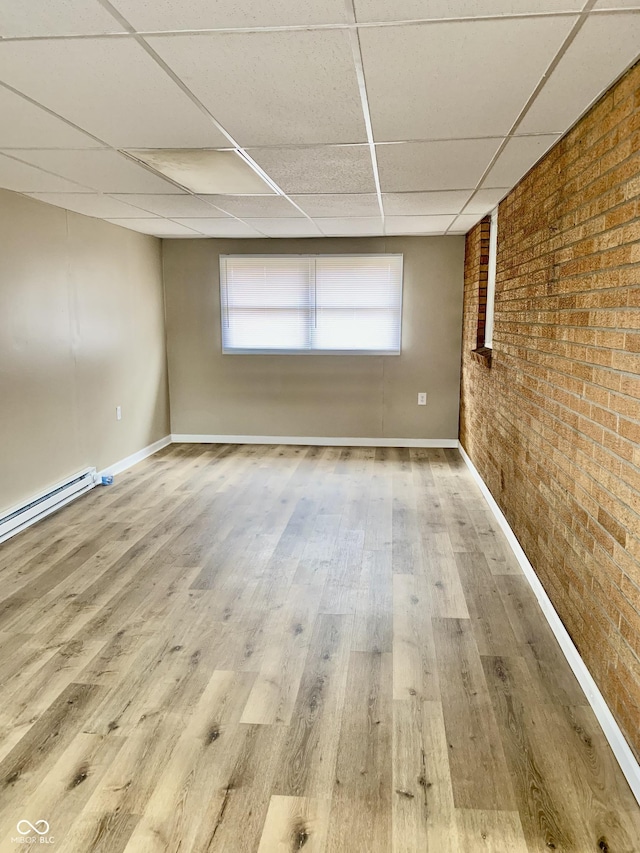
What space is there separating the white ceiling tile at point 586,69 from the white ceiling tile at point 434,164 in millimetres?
352

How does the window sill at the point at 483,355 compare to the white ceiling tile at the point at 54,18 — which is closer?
the white ceiling tile at the point at 54,18

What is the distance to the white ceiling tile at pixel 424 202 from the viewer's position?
3.95 meters

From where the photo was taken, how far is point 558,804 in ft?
5.81

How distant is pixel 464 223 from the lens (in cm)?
524

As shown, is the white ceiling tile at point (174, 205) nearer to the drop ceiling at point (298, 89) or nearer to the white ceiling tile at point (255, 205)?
the white ceiling tile at point (255, 205)

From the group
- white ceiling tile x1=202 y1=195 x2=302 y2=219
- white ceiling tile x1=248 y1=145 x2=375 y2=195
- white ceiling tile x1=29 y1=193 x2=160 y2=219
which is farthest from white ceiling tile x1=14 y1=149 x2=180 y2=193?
white ceiling tile x1=248 y1=145 x2=375 y2=195

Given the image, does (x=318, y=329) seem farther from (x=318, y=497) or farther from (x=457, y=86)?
(x=457, y=86)

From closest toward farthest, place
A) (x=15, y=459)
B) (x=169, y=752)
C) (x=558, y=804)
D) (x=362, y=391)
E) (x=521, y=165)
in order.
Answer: (x=558, y=804)
(x=169, y=752)
(x=521, y=165)
(x=15, y=459)
(x=362, y=391)

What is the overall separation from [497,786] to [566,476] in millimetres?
1284

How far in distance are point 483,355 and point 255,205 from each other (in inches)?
80.4

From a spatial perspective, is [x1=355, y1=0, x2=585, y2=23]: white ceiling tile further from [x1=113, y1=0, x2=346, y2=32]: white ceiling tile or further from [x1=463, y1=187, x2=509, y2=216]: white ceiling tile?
[x1=463, y1=187, x2=509, y2=216]: white ceiling tile

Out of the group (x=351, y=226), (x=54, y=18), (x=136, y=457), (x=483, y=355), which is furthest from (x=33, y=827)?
(x=351, y=226)

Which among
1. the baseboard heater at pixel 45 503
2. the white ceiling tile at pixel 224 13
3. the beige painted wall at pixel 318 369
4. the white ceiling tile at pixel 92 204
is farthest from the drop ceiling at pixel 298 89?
the beige painted wall at pixel 318 369

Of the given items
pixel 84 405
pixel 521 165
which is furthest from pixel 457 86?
pixel 84 405
